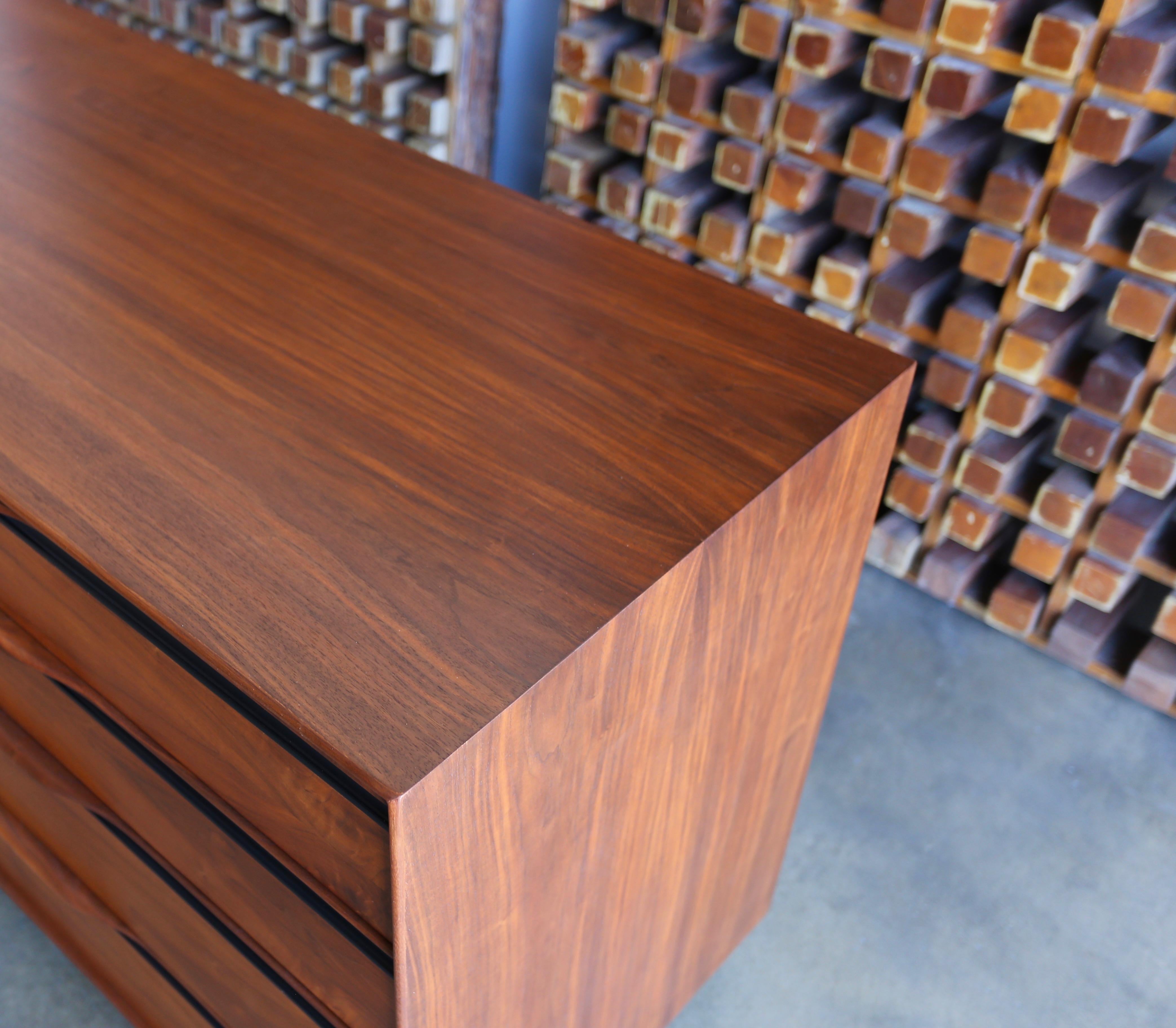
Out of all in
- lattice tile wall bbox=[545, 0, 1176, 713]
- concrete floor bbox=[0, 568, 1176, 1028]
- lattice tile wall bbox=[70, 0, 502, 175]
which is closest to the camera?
concrete floor bbox=[0, 568, 1176, 1028]

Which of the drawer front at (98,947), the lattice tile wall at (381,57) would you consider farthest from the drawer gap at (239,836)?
the lattice tile wall at (381,57)

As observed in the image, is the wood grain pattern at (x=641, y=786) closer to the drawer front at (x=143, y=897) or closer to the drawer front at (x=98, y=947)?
the drawer front at (x=143, y=897)

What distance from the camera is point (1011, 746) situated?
1.94m

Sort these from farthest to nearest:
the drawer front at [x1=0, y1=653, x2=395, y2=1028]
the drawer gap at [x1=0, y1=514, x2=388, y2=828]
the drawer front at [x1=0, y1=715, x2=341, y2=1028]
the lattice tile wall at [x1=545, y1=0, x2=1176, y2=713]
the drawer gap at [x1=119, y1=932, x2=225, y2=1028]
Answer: the lattice tile wall at [x1=545, y1=0, x2=1176, y2=713]
the drawer gap at [x1=119, y1=932, x2=225, y2=1028]
the drawer front at [x1=0, y1=715, x2=341, y2=1028]
the drawer front at [x1=0, y1=653, x2=395, y2=1028]
the drawer gap at [x1=0, y1=514, x2=388, y2=828]

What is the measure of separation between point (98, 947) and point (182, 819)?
532 mm

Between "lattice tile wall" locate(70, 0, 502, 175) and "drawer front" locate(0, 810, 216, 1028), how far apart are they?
161 cm

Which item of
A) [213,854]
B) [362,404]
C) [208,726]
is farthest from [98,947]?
[362,404]

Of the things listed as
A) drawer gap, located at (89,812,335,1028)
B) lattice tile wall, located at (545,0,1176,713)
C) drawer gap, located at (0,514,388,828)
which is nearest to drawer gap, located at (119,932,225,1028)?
drawer gap, located at (89,812,335,1028)

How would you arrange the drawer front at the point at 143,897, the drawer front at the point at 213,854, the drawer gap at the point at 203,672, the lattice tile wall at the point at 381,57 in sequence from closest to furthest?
the drawer gap at the point at 203,672
the drawer front at the point at 213,854
the drawer front at the point at 143,897
the lattice tile wall at the point at 381,57

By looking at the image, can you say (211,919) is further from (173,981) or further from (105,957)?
(105,957)

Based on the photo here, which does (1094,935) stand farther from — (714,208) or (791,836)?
(714,208)

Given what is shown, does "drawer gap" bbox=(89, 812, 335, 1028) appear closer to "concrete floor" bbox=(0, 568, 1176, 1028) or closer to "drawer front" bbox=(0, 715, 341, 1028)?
"drawer front" bbox=(0, 715, 341, 1028)

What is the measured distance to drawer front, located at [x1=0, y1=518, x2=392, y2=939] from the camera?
2.59 ft

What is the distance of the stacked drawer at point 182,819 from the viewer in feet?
2.70
